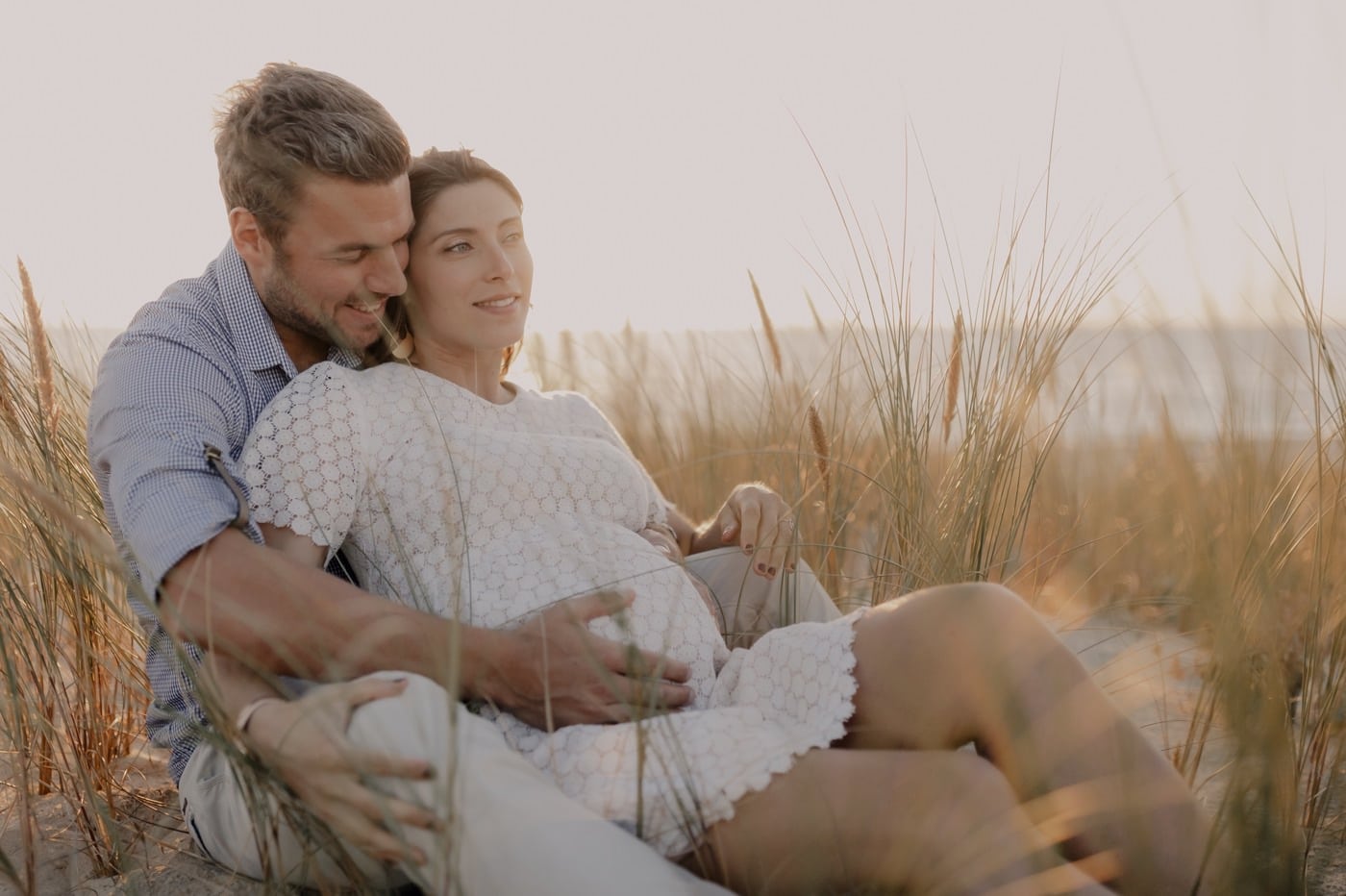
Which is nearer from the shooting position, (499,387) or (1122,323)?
(1122,323)

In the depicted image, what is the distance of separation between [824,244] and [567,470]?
0.92 meters

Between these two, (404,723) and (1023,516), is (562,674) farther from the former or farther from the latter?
(1023,516)

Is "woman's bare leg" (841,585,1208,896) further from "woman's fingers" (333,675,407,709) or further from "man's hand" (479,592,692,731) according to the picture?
"woman's fingers" (333,675,407,709)

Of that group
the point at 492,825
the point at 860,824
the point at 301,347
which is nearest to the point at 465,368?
the point at 301,347

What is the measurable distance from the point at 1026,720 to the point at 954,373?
3.42 ft

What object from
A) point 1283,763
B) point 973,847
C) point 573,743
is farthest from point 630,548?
point 1283,763

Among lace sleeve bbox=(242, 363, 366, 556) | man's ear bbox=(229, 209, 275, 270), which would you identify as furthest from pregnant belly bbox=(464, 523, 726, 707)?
man's ear bbox=(229, 209, 275, 270)

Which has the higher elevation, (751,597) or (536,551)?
(536,551)

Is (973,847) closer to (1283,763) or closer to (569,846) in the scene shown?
(1283,763)

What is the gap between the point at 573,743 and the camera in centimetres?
187

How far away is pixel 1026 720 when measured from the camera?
1824mm

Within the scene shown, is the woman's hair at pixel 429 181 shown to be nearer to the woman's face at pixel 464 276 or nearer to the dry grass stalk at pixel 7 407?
the woman's face at pixel 464 276

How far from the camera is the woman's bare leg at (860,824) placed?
1.63m

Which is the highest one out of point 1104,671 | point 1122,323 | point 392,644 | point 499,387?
point 1122,323
